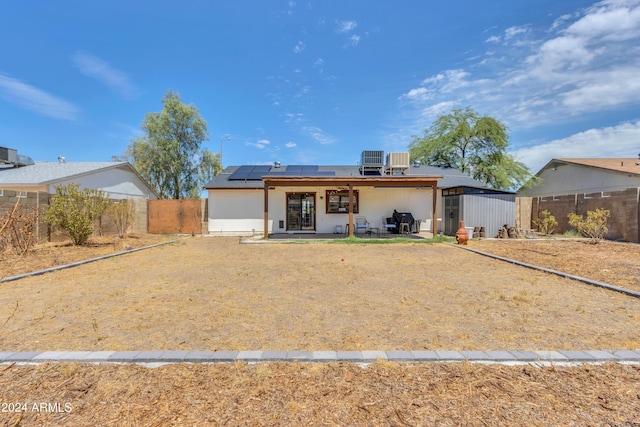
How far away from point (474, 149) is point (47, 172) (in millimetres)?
30400

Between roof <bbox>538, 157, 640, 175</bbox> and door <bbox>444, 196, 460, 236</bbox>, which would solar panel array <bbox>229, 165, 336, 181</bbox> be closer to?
door <bbox>444, 196, 460, 236</bbox>

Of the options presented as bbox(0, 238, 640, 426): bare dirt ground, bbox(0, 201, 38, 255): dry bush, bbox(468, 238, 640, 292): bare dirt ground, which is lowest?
bbox(0, 238, 640, 426): bare dirt ground

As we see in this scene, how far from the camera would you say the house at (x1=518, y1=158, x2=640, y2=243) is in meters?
10.8

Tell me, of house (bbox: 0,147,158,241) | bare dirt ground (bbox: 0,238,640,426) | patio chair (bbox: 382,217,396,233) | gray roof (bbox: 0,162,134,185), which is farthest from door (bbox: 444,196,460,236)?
gray roof (bbox: 0,162,134,185)

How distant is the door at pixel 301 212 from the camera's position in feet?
48.9

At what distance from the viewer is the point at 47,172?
16.3m

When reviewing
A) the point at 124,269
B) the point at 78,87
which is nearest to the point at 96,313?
the point at 124,269

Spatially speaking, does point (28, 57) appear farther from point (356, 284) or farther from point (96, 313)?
point (356, 284)

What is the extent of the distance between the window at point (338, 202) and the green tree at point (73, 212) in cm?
965

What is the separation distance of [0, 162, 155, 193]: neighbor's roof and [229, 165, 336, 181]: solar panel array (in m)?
8.54

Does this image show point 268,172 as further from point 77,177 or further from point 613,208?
point 613,208

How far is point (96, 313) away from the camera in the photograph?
12.0ft

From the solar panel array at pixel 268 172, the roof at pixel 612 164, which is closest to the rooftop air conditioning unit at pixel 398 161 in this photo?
the solar panel array at pixel 268 172

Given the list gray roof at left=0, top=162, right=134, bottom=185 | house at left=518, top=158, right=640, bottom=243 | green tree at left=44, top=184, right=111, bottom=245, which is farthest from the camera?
gray roof at left=0, top=162, right=134, bottom=185
